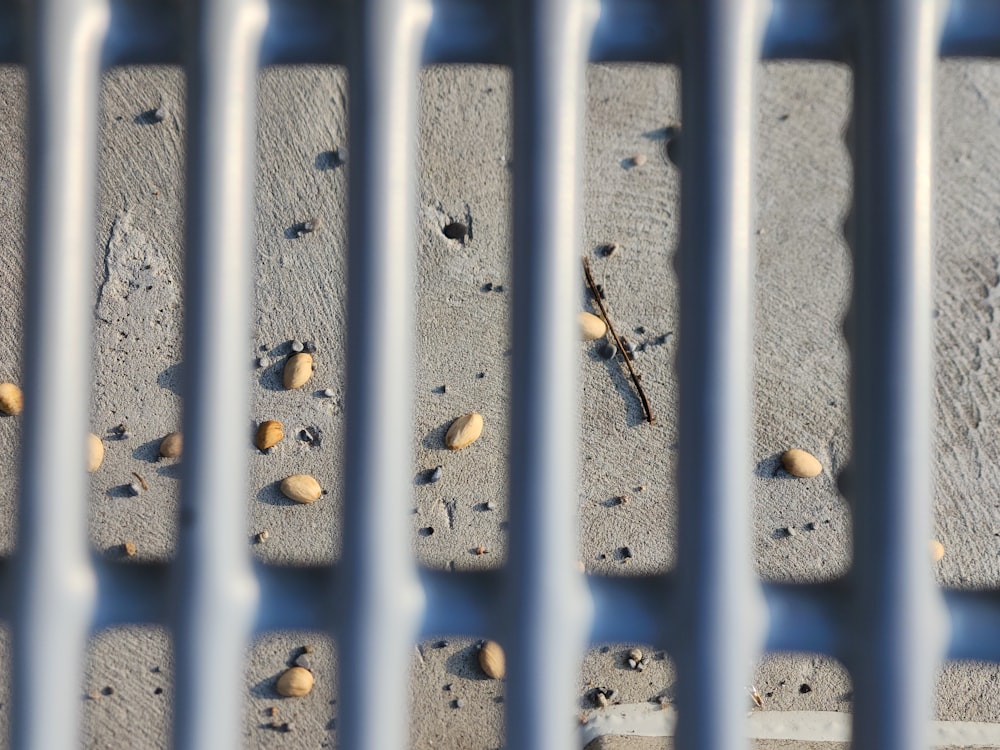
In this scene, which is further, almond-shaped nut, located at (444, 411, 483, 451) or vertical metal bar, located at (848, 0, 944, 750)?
almond-shaped nut, located at (444, 411, 483, 451)

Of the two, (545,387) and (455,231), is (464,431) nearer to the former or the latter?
(455,231)

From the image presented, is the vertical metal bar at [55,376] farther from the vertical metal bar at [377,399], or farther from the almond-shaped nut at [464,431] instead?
the almond-shaped nut at [464,431]

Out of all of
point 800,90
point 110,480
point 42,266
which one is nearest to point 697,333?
point 42,266

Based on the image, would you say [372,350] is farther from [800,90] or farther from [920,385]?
[800,90]

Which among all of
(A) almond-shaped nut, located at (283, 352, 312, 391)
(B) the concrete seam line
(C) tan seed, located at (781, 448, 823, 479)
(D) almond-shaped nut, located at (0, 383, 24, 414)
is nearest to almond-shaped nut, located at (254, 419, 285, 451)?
(A) almond-shaped nut, located at (283, 352, 312, 391)

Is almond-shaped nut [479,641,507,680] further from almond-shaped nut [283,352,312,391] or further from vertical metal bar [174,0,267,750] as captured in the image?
vertical metal bar [174,0,267,750]

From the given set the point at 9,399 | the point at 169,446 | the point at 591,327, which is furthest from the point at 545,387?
the point at 9,399
